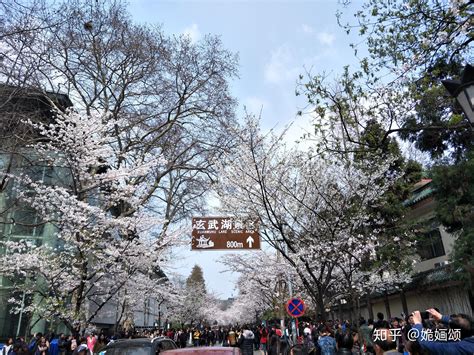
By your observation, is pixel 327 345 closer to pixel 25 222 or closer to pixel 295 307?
pixel 295 307

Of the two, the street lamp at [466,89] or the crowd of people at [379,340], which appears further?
the street lamp at [466,89]

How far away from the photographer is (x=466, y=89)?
15.1ft

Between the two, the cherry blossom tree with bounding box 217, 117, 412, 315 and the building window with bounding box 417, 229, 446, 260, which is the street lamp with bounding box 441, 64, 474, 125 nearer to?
the cherry blossom tree with bounding box 217, 117, 412, 315

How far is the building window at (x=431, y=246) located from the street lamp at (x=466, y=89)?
16935mm

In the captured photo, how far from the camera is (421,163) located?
70.7ft

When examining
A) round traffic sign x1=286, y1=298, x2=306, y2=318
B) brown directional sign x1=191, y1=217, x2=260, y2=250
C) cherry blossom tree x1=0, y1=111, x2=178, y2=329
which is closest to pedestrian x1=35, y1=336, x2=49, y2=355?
cherry blossom tree x1=0, y1=111, x2=178, y2=329

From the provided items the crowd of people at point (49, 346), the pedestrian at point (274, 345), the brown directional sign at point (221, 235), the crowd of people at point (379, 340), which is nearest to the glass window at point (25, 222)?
the crowd of people at point (49, 346)

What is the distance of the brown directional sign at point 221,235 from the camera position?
50.5 ft

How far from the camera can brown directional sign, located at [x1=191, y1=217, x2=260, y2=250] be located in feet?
50.5

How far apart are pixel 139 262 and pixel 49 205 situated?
4.84 m

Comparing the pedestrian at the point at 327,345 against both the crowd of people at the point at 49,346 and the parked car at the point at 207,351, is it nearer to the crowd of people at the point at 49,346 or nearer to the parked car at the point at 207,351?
the parked car at the point at 207,351

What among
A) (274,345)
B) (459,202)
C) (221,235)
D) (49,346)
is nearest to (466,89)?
(459,202)

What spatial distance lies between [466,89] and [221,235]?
12.1 metres

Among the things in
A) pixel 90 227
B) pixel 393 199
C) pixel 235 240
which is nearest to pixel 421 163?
pixel 393 199
